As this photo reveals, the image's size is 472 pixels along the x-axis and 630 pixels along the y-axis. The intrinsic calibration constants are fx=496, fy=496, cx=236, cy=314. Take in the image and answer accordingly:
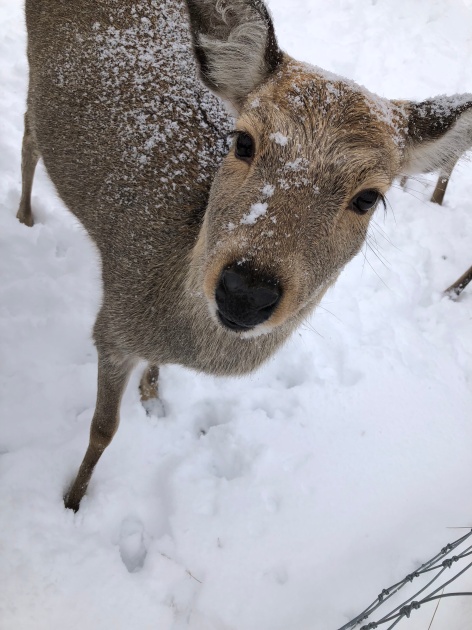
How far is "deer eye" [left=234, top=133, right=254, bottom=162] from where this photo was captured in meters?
Result: 1.79

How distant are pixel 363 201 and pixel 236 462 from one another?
1967 mm

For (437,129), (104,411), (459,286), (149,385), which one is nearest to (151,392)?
(149,385)

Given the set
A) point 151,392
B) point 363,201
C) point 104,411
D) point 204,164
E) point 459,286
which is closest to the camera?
point 363,201

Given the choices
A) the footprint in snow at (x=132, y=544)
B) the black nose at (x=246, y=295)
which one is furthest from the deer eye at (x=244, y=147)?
the footprint in snow at (x=132, y=544)

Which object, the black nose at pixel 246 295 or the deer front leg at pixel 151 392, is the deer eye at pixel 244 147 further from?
the deer front leg at pixel 151 392

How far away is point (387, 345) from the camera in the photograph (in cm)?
397

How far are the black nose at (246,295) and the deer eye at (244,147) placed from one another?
20.6 inches

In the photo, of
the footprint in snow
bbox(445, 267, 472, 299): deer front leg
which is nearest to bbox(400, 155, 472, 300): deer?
bbox(445, 267, 472, 299): deer front leg

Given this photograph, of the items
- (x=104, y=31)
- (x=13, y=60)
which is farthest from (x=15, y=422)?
(x=13, y=60)

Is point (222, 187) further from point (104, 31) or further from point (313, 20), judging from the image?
point (313, 20)

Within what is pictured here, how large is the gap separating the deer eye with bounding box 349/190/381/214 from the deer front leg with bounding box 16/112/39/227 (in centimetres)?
255

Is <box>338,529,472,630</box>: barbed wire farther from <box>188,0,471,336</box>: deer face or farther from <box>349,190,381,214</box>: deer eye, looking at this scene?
<box>349,190,381,214</box>: deer eye

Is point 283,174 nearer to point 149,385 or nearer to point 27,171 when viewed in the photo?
point 149,385

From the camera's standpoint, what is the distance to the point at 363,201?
1819 mm
